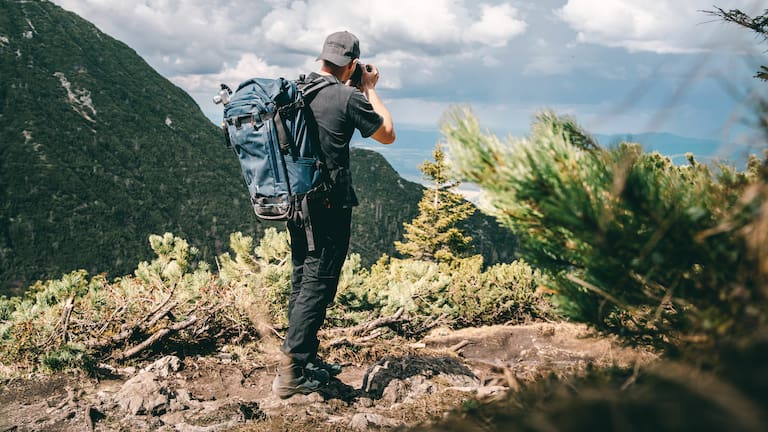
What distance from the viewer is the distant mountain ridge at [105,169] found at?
76.9m

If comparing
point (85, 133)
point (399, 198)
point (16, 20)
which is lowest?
point (399, 198)

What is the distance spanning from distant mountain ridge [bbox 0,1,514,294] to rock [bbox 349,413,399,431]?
69454mm

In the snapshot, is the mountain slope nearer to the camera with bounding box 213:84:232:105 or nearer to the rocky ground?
the rocky ground

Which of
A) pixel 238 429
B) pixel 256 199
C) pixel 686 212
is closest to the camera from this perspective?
pixel 686 212

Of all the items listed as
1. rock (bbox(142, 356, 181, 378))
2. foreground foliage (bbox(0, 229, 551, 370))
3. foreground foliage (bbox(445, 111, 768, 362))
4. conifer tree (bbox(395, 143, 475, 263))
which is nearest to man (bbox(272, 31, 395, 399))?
rock (bbox(142, 356, 181, 378))

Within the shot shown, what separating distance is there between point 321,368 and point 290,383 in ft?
1.33

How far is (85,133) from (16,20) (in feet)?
128

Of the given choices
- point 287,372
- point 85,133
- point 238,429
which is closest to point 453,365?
point 287,372

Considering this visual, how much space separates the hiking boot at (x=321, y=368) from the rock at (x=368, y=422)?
646 millimetres

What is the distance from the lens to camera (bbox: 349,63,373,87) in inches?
139

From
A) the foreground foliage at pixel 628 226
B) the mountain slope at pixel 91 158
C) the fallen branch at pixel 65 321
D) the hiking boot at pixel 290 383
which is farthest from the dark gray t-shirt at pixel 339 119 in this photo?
the mountain slope at pixel 91 158

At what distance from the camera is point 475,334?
214 inches

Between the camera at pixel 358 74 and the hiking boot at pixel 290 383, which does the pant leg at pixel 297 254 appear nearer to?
the hiking boot at pixel 290 383

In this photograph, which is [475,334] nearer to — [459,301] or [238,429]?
[459,301]
